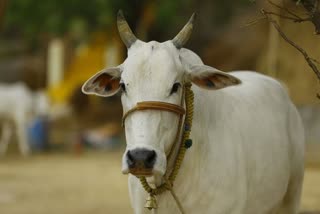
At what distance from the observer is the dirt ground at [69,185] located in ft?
31.3

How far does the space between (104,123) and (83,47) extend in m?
2.28

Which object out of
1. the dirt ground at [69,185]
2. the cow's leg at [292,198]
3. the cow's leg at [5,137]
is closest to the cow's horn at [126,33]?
the cow's leg at [292,198]

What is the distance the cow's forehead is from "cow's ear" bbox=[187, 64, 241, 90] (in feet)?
0.46

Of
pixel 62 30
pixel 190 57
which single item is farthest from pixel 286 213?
pixel 62 30

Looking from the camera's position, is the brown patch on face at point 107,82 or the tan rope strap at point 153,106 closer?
the tan rope strap at point 153,106

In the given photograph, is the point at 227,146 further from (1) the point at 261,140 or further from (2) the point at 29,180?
(2) the point at 29,180

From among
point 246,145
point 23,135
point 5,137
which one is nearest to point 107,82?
point 246,145

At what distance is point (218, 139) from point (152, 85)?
0.73 metres

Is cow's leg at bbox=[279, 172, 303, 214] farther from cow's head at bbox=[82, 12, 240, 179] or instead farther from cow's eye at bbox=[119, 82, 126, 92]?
cow's eye at bbox=[119, 82, 126, 92]

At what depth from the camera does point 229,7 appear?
19641mm

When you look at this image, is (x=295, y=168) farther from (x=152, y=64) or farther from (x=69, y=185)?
(x=69, y=185)

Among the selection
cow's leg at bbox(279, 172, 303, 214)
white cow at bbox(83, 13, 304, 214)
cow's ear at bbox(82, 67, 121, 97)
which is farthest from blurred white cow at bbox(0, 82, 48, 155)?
cow's ear at bbox(82, 67, 121, 97)

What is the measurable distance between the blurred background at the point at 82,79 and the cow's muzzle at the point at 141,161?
188 inches

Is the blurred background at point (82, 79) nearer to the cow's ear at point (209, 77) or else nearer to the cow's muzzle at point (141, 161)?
the cow's ear at point (209, 77)
